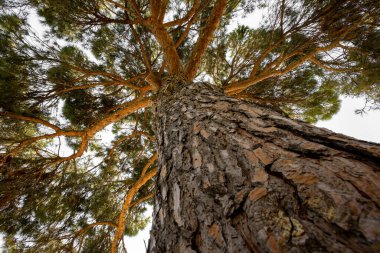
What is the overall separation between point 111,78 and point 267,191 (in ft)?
12.0

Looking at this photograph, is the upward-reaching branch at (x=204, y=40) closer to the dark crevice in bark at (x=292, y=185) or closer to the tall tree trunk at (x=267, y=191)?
the tall tree trunk at (x=267, y=191)

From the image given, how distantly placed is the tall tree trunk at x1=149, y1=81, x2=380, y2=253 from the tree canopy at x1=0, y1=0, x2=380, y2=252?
2103 mm

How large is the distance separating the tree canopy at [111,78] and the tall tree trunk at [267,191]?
2103mm

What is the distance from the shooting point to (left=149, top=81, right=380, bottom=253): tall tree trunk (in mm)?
445

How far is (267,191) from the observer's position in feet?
1.93

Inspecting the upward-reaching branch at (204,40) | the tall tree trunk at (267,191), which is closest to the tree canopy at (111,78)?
the upward-reaching branch at (204,40)

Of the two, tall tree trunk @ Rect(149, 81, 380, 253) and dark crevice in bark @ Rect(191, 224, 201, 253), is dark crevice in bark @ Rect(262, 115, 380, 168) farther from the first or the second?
dark crevice in bark @ Rect(191, 224, 201, 253)

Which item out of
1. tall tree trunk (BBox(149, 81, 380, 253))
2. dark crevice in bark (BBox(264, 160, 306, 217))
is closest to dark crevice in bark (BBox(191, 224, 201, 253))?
tall tree trunk (BBox(149, 81, 380, 253))

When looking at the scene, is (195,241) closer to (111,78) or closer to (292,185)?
(292,185)

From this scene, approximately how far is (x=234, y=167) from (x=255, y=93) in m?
3.99

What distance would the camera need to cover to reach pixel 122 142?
4566 millimetres

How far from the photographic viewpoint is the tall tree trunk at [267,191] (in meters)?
0.44

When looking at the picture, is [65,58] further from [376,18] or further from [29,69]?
[376,18]

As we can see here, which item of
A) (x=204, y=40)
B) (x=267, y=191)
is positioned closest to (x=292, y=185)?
(x=267, y=191)
